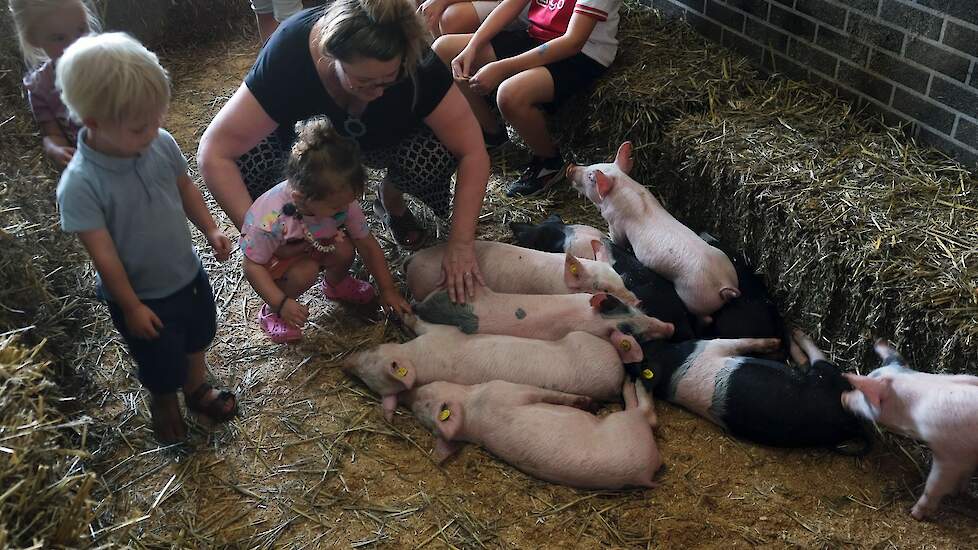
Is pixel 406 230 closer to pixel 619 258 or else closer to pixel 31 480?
pixel 619 258

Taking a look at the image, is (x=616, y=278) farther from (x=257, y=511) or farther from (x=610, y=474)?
(x=257, y=511)

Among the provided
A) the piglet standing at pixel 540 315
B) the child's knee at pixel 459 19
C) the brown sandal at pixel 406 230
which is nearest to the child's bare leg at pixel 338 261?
the piglet standing at pixel 540 315

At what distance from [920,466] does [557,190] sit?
2.20m

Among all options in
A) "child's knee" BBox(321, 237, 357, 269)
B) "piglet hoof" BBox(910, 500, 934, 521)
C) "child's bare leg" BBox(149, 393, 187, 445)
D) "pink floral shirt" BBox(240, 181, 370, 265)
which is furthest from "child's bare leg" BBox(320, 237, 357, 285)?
"piglet hoof" BBox(910, 500, 934, 521)

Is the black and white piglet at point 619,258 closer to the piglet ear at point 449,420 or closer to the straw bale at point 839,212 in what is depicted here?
the straw bale at point 839,212

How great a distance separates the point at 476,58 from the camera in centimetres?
421

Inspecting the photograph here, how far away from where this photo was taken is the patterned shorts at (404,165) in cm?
327

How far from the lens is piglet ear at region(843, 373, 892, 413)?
8.14 ft

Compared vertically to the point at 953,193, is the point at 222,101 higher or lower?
lower

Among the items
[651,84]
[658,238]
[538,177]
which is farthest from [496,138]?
[658,238]

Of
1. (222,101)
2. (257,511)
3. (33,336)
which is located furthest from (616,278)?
(222,101)

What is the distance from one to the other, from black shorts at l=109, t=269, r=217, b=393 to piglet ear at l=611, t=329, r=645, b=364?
1.42 meters

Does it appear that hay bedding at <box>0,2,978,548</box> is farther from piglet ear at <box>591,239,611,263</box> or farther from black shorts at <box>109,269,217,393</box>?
piglet ear at <box>591,239,611,263</box>

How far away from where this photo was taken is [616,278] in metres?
3.28
